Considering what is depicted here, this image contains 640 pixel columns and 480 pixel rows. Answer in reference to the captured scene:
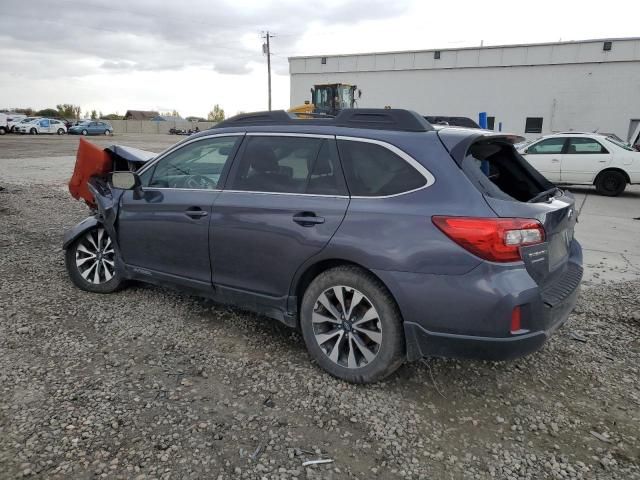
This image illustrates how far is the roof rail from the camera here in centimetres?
320

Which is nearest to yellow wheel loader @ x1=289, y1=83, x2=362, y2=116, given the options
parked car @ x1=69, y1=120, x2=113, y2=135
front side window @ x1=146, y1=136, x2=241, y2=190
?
front side window @ x1=146, y1=136, x2=241, y2=190

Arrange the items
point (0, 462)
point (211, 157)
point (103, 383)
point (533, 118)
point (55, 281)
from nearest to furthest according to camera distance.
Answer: point (0, 462) → point (103, 383) → point (211, 157) → point (55, 281) → point (533, 118)

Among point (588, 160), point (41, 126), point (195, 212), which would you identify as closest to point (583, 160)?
point (588, 160)

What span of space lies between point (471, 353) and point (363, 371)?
703 millimetres

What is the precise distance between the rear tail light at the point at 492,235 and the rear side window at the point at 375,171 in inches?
14.2

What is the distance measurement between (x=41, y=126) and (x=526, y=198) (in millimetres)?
50678

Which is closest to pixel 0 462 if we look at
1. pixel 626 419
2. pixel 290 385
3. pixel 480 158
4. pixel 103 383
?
pixel 103 383

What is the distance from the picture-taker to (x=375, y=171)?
3.12 meters

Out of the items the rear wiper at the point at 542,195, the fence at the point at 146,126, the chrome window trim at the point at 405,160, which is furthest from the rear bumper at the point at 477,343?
the fence at the point at 146,126

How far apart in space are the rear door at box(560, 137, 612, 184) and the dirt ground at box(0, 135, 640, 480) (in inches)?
385

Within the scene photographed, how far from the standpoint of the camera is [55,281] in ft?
16.7

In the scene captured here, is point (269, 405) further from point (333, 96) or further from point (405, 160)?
point (333, 96)

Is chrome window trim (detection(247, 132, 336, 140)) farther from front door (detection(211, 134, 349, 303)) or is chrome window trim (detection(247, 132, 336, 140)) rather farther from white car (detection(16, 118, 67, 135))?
white car (detection(16, 118, 67, 135))

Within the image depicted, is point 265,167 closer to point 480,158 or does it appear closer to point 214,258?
point 214,258
